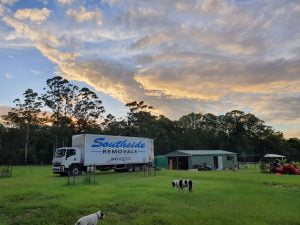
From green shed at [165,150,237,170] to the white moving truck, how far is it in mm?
10613

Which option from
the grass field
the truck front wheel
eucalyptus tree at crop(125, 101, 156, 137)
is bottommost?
the grass field

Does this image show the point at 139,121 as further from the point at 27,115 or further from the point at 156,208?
the point at 156,208

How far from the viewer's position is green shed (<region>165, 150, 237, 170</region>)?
179 ft

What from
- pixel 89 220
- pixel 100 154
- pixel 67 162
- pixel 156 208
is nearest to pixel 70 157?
pixel 67 162

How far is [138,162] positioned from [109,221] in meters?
32.4

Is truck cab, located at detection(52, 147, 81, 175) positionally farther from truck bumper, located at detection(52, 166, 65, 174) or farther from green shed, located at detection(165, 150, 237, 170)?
green shed, located at detection(165, 150, 237, 170)

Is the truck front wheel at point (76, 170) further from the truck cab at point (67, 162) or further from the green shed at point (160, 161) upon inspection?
the green shed at point (160, 161)

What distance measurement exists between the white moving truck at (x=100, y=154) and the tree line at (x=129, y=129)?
42.4 ft

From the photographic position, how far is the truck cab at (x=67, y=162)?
3525 centimetres

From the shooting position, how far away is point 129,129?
95812 millimetres

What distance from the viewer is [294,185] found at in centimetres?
2316

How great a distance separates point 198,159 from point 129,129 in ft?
141

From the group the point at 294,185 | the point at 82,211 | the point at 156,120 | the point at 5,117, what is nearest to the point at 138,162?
the point at 294,185

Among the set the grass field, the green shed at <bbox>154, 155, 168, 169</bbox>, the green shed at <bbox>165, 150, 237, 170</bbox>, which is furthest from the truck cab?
the green shed at <bbox>154, 155, 168, 169</bbox>
